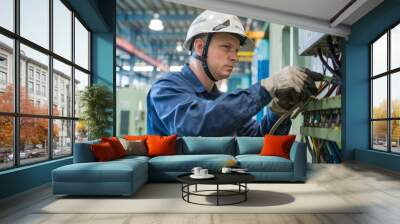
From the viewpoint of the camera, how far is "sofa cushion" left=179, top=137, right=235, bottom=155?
5.35 meters

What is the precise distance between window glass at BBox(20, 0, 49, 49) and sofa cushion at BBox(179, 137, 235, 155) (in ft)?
7.79

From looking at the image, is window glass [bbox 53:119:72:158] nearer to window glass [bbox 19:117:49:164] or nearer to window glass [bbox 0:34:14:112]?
window glass [bbox 19:117:49:164]

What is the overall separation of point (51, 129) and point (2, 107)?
4.44ft

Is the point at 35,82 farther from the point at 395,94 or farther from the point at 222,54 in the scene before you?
the point at 395,94

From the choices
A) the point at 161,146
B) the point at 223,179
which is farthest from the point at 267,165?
the point at 161,146

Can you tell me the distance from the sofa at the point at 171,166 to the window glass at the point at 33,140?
0.69m

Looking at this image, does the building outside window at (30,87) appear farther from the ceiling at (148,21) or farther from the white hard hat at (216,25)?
the ceiling at (148,21)

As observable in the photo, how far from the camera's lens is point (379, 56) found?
21.6ft

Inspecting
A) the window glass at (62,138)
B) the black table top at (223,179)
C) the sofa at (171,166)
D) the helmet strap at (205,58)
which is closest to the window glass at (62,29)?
the window glass at (62,138)

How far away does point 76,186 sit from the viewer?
12.7 feet

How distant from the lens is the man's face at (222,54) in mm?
6242

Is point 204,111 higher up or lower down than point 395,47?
lower down

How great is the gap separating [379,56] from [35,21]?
5.53 meters

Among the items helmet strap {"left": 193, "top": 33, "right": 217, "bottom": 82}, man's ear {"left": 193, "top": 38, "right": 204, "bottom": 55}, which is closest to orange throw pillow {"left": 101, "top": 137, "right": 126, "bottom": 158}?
helmet strap {"left": 193, "top": 33, "right": 217, "bottom": 82}
